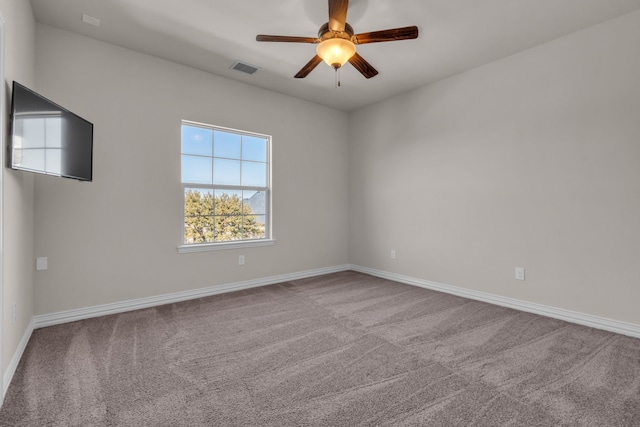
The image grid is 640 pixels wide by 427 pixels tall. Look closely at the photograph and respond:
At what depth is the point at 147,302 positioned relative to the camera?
10.9 ft

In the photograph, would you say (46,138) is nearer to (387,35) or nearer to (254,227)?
(254,227)

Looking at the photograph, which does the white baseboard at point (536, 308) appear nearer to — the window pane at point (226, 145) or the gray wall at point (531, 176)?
the gray wall at point (531, 176)

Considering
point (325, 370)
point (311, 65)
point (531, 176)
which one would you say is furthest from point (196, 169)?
point (531, 176)

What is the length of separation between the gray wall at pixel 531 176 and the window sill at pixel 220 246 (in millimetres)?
1902

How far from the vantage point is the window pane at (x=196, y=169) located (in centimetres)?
367

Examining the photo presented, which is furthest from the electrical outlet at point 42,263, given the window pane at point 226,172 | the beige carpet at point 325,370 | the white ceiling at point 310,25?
the white ceiling at point 310,25

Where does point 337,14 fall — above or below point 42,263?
above

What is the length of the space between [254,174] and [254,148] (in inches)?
14.6

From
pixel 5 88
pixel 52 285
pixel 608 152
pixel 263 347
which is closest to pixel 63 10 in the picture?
pixel 5 88

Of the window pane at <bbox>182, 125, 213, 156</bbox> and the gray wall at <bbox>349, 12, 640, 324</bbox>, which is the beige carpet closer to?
the gray wall at <bbox>349, 12, 640, 324</bbox>

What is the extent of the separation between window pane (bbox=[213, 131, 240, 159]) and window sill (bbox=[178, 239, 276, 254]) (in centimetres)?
116

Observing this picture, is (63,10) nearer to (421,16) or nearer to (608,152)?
(421,16)

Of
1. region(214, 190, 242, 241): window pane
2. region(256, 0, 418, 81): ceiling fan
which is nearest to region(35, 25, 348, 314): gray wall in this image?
region(214, 190, 242, 241): window pane

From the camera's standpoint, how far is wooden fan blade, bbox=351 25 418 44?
221 cm
